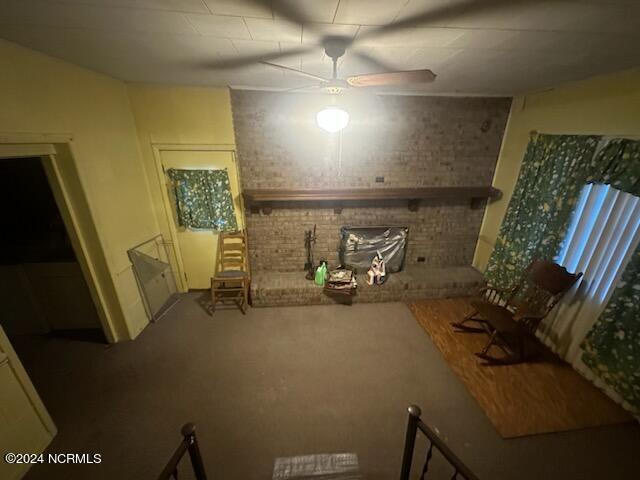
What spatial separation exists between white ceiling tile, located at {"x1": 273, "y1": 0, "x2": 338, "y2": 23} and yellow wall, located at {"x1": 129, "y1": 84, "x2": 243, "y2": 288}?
6.13 feet

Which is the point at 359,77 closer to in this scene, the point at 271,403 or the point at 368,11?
the point at 368,11

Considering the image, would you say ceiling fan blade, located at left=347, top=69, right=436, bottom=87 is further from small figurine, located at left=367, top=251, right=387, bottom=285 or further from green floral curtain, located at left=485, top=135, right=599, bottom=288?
small figurine, located at left=367, top=251, right=387, bottom=285

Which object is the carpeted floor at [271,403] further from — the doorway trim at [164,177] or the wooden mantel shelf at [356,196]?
the wooden mantel shelf at [356,196]

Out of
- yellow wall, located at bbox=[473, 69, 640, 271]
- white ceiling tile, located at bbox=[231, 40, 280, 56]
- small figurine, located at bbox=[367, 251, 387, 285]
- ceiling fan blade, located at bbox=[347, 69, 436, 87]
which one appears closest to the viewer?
ceiling fan blade, located at bbox=[347, 69, 436, 87]

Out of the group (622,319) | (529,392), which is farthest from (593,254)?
(529,392)

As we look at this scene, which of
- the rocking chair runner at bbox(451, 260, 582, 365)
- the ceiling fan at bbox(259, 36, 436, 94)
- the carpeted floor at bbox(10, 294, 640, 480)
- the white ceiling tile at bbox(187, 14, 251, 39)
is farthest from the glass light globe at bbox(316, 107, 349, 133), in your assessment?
the rocking chair runner at bbox(451, 260, 582, 365)

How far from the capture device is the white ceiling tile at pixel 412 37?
139 centimetres

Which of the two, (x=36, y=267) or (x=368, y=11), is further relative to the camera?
(x=36, y=267)

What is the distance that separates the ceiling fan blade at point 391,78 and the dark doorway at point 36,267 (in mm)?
2965

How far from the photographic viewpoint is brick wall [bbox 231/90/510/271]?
2.98m

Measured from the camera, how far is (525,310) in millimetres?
2584

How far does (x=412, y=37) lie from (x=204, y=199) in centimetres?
261

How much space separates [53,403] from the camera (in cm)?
203

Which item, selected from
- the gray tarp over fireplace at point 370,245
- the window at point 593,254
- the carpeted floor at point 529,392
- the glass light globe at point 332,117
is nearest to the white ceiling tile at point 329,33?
the glass light globe at point 332,117
